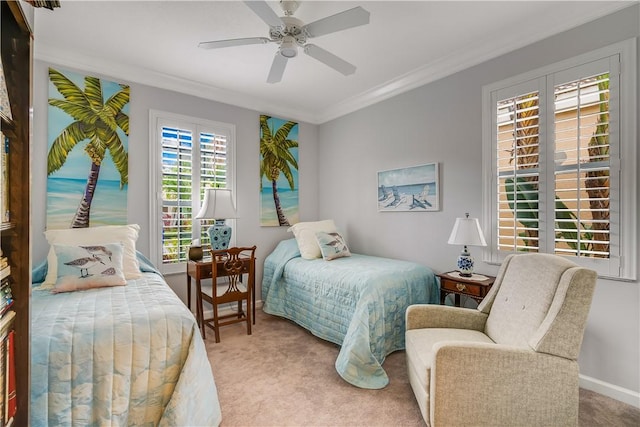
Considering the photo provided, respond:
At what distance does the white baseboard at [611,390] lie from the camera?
6.48ft

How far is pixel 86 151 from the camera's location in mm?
2881

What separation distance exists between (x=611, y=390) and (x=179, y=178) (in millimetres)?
3962

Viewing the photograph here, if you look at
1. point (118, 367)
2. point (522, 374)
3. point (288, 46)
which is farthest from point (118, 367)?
point (288, 46)

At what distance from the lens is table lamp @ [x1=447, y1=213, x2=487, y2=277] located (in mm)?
2523

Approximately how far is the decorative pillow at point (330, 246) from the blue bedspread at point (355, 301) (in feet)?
0.29

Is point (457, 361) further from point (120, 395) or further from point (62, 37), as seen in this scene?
point (62, 37)

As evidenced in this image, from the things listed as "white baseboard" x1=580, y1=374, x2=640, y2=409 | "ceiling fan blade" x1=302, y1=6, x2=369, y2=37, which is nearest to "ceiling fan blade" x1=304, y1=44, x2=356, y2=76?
"ceiling fan blade" x1=302, y1=6, x2=369, y2=37

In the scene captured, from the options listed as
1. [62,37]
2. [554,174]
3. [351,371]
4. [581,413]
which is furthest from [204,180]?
[581,413]

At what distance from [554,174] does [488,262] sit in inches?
33.7

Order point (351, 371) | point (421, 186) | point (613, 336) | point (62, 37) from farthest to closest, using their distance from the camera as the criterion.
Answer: point (421, 186) → point (62, 37) → point (351, 371) → point (613, 336)

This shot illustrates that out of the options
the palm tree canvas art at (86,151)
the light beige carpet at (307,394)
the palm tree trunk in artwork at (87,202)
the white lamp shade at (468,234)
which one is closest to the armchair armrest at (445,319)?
the light beige carpet at (307,394)

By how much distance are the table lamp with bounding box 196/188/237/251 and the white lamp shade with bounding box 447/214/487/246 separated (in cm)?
212

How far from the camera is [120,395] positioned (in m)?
1.51

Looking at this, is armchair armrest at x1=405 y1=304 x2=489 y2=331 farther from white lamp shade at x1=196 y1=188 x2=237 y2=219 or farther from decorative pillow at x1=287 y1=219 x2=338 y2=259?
white lamp shade at x1=196 y1=188 x2=237 y2=219
